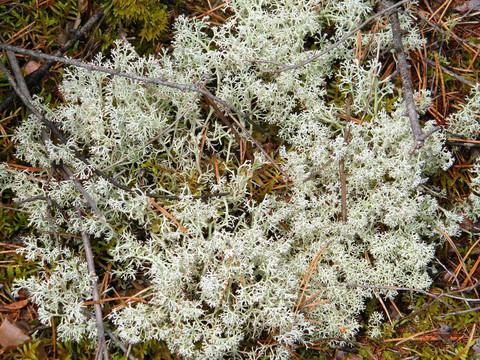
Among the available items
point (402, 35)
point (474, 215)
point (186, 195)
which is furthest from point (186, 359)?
point (402, 35)

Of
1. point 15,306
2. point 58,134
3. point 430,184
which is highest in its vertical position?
point 58,134

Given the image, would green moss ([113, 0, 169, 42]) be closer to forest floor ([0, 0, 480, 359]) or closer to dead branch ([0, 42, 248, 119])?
forest floor ([0, 0, 480, 359])

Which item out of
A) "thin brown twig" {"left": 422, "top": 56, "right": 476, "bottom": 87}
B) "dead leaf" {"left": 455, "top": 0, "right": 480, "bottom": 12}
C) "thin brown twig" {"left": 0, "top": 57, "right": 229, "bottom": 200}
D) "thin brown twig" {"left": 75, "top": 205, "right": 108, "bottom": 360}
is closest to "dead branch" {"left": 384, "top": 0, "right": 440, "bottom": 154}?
"thin brown twig" {"left": 422, "top": 56, "right": 476, "bottom": 87}

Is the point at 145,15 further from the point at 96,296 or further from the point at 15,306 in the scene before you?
the point at 15,306

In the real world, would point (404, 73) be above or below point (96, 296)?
above

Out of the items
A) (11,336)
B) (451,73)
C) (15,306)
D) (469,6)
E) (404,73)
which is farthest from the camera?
(469,6)

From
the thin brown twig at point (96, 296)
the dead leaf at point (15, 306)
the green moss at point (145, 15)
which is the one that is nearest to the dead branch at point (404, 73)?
the green moss at point (145, 15)

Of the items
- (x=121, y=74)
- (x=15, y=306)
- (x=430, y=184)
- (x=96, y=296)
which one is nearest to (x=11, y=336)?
(x=15, y=306)

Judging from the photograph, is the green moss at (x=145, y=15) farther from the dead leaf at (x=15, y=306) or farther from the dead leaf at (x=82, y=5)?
the dead leaf at (x=15, y=306)

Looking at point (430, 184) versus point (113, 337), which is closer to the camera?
point (113, 337)

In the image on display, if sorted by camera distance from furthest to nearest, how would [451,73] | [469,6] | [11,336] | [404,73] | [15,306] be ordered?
[469,6]
[451,73]
[404,73]
[15,306]
[11,336]
